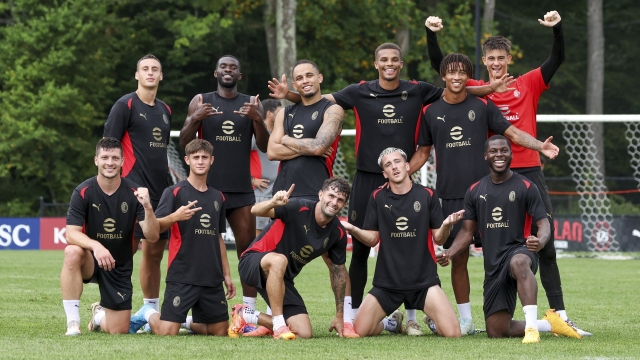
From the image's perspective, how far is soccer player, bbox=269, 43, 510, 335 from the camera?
336 inches

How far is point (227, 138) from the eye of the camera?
8.99 m

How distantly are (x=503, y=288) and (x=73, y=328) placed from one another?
336cm

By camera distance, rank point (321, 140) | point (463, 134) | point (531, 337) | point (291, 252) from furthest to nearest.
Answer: point (463, 134) < point (321, 140) < point (291, 252) < point (531, 337)

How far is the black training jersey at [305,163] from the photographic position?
328 inches

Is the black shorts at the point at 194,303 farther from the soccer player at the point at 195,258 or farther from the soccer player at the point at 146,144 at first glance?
the soccer player at the point at 146,144

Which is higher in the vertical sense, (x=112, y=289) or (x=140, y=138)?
(x=140, y=138)

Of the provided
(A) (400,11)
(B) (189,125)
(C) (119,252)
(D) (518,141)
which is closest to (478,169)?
(D) (518,141)

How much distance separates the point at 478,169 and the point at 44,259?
11.2 m

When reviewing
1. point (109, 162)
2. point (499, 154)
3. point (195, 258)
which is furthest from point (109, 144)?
point (499, 154)

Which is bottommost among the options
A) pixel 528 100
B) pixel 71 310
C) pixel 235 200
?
pixel 71 310

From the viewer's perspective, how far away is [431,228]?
8.22m

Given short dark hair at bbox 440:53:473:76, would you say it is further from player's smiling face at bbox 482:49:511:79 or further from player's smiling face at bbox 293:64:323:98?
player's smiling face at bbox 293:64:323:98

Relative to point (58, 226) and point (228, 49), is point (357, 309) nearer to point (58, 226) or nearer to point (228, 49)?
point (58, 226)

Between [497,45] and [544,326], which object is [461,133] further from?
[544,326]
